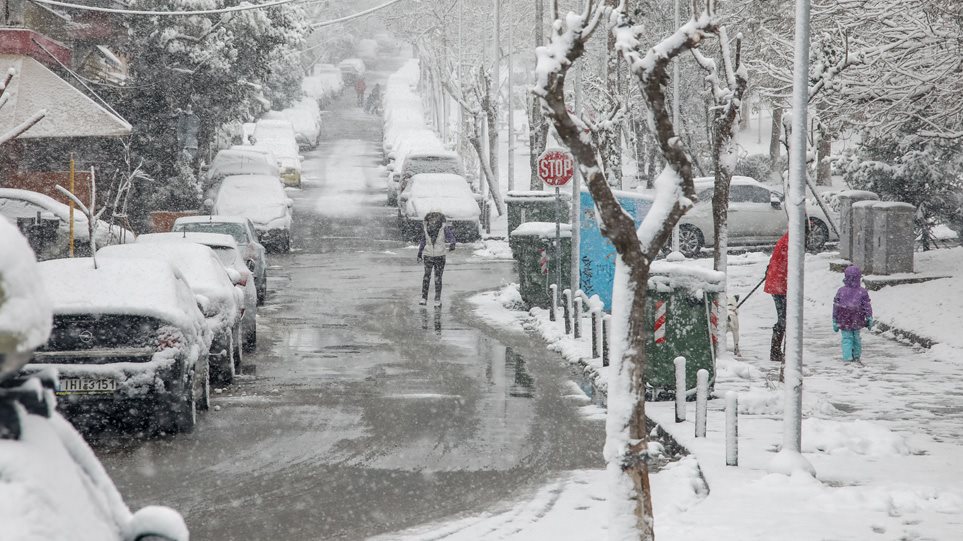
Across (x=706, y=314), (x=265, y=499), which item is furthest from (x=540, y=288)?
(x=265, y=499)

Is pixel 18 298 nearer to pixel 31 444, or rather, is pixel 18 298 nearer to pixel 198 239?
pixel 31 444

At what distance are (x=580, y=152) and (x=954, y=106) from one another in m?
14.7

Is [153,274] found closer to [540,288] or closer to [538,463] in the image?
[538,463]

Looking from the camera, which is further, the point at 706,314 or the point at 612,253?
the point at 612,253

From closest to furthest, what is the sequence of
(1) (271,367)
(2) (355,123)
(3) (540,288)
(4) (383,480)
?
(4) (383,480) → (1) (271,367) → (3) (540,288) → (2) (355,123)

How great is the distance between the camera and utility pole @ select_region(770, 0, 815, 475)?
9711mm

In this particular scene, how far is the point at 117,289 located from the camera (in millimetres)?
10992

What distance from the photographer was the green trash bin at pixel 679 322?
12969mm

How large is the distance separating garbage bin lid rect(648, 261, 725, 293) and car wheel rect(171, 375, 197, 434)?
14.9 ft

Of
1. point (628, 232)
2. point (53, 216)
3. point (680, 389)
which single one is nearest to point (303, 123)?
point (53, 216)

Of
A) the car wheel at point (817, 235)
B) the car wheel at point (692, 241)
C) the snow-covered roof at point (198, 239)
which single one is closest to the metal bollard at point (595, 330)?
the snow-covered roof at point (198, 239)

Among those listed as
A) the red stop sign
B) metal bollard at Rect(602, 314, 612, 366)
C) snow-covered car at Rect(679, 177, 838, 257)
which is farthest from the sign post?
snow-covered car at Rect(679, 177, 838, 257)

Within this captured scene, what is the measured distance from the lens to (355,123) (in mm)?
83625

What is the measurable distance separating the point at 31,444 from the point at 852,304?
1288cm
